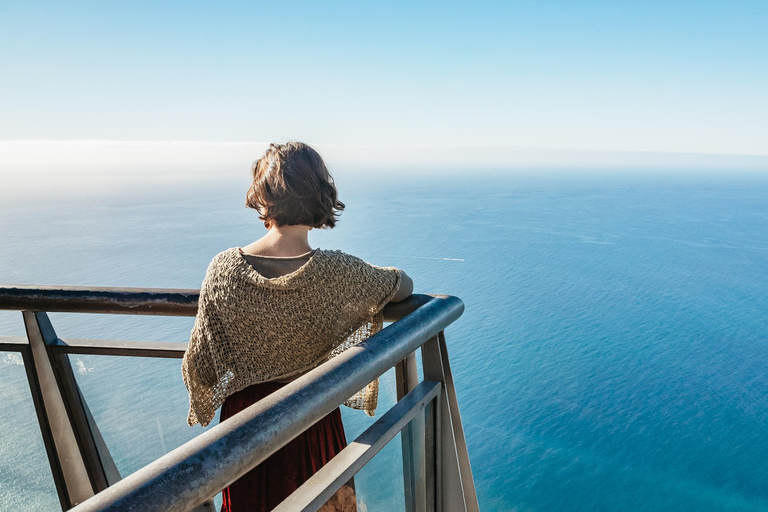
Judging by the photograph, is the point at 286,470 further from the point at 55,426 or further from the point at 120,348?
the point at 55,426

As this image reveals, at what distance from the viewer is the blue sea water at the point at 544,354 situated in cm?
176

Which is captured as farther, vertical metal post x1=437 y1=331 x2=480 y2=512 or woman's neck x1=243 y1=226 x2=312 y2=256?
woman's neck x1=243 y1=226 x2=312 y2=256

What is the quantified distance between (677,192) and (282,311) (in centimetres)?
13626

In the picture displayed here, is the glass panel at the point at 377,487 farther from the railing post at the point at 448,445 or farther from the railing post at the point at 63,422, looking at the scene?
the railing post at the point at 63,422

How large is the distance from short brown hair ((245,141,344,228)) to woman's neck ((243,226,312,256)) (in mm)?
19

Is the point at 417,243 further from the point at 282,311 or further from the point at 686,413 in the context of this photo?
the point at 282,311

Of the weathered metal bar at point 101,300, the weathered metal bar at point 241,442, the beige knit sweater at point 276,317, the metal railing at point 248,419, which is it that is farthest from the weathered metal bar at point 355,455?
the weathered metal bar at point 101,300

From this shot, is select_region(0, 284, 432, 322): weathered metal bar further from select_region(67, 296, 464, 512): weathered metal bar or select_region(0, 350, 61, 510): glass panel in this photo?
select_region(67, 296, 464, 512): weathered metal bar

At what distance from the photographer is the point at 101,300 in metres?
1.46

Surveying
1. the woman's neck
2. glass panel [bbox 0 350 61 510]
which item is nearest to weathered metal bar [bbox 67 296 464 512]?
the woman's neck

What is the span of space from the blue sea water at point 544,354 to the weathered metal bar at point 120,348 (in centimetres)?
4

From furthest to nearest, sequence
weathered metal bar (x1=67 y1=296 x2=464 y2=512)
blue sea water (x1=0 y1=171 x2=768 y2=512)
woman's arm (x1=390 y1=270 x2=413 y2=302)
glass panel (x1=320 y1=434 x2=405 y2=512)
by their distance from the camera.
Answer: blue sea water (x1=0 y1=171 x2=768 y2=512) → woman's arm (x1=390 y1=270 x2=413 y2=302) → glass panel (x1=320 y1=434 x2=405 y2=512) → weathered metal bar (x1=67 y1=296 x2=464 y2=512)

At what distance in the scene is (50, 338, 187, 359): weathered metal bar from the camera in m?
1.52

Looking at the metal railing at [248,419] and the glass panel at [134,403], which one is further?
the glass panel at [134,403]
